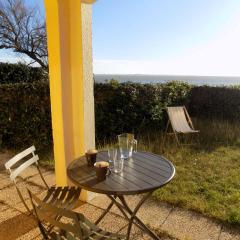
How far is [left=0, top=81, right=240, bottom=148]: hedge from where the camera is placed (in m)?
5.50

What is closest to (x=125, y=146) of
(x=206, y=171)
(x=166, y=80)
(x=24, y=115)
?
(x=206, y=171)

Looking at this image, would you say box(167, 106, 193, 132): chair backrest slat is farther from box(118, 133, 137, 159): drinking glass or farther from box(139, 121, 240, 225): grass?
box(118, 133, 137, 159): drinking glass

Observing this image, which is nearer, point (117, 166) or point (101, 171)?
point (101, 171)

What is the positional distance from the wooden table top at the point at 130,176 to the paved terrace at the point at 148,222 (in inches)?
31.8

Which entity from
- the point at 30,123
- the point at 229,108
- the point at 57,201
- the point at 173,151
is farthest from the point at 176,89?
the point at 57,201

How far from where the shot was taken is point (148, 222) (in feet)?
9.53

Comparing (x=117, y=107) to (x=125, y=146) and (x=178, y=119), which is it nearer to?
(x=178, y=119)

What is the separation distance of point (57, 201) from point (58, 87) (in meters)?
1.38

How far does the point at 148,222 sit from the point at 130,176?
106 centimetres

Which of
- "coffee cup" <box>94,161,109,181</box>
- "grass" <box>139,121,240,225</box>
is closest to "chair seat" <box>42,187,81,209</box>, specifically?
"coffee cup" <box>94,161,109,181</box>

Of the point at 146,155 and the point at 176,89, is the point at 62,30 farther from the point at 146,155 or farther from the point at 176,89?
the point at 176,89

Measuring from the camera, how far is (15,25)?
1248 cm

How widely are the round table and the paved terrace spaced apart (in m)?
0.66

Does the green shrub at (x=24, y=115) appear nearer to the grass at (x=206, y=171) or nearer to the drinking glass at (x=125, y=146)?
the grass at (x=206, y=171)
